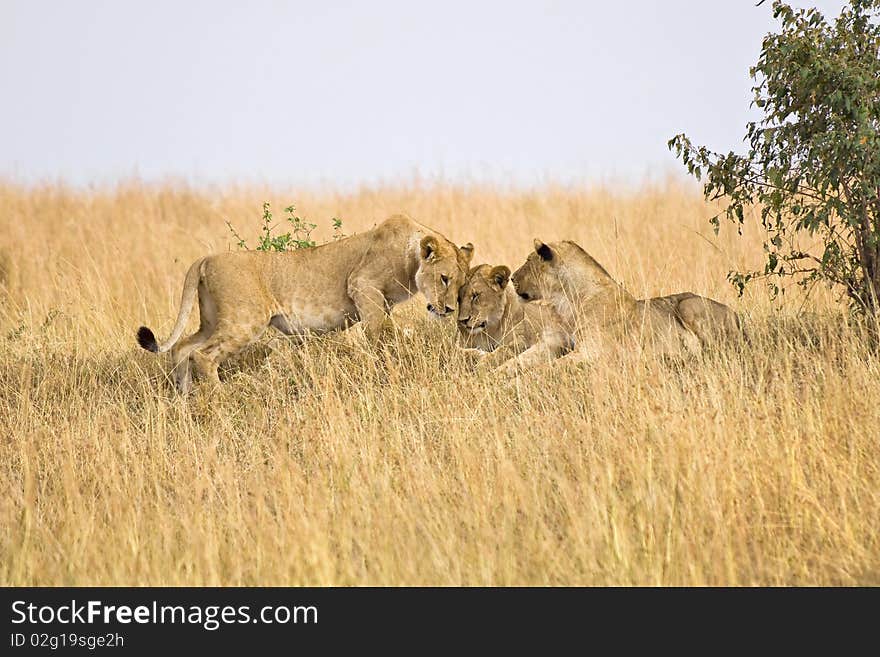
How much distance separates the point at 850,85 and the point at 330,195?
13584mm

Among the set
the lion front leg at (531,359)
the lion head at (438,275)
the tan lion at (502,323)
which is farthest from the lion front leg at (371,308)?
the lion front leg at (531,359)

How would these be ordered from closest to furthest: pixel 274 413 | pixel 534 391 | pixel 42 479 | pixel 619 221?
pixel 42 479 < pixel 534 391 < pixel 274 413 < pixel 619 221

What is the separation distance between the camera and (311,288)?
8406 millimetres

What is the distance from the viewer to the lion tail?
808cm

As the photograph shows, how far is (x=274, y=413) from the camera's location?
7.48 metres

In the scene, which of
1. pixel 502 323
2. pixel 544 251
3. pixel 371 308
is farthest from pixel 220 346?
pixel 544 251

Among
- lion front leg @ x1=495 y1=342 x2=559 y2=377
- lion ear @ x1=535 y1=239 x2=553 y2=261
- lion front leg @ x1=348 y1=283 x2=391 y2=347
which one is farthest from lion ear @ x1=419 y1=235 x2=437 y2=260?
lion front leg @ x1=495 y1=342 x2=559 y2=377

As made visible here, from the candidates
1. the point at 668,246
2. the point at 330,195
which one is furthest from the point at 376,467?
the point at 330,195

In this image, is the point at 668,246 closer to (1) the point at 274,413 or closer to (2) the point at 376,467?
(1) the point at 274,413

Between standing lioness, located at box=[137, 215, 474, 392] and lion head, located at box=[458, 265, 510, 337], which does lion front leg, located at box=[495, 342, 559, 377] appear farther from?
standing lioness, located at box=[137, 215, 474, 392]

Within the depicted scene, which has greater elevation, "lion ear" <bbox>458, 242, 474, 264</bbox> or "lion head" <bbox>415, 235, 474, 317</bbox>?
"lion ear" <bbox>458, 242, 474, 264</bbox>

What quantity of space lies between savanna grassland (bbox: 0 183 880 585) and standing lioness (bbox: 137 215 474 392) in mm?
267

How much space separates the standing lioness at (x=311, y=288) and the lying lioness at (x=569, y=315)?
265 mm

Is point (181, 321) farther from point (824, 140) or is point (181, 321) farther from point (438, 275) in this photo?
point (824, 140)
